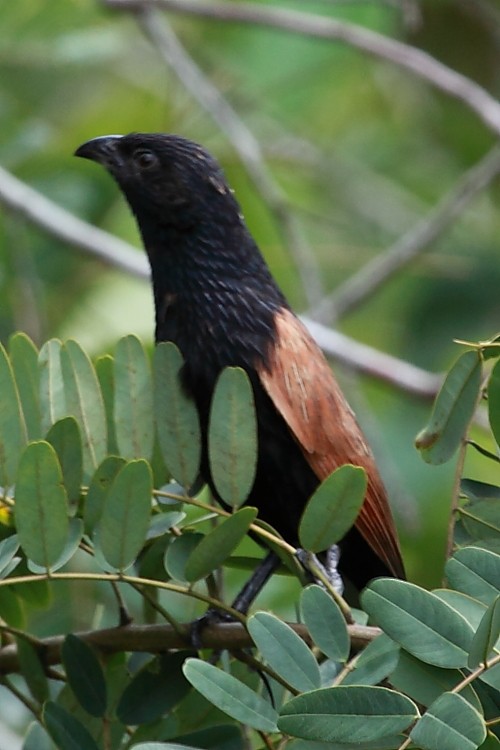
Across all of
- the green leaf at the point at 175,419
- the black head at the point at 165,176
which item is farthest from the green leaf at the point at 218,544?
the black head at the point at 165,176

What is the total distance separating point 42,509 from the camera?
1.97 meters

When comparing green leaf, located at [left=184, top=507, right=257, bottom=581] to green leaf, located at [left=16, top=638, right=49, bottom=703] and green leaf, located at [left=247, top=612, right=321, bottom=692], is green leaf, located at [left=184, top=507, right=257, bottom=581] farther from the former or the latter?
green leaf, located at [left=16, top=638, right=49, bottom=703]

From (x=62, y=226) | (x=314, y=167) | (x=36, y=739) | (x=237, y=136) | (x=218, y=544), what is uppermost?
(x=237, y=136)

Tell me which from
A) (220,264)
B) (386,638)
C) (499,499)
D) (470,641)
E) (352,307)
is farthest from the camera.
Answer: (352,307)

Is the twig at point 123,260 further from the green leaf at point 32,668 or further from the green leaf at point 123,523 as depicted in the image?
the green leaf at point 123,523

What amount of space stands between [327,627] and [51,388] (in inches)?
27.1

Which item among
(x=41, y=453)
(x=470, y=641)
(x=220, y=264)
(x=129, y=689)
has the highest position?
(x=220, y=264)

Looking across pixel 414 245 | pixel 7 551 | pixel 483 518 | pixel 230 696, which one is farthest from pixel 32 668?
pixel 414 245

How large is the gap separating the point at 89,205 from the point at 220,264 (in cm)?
254

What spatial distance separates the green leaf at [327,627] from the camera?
6.29 feet

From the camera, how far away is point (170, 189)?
321cm

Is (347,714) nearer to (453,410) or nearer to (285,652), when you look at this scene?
(285,652)

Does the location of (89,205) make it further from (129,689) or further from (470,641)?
(470,641)

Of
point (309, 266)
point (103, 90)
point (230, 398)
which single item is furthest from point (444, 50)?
point (230, 398)
